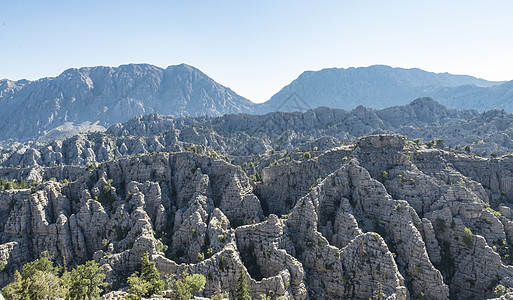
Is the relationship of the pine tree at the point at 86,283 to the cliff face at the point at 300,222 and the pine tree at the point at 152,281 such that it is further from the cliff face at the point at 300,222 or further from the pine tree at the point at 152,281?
the pine tree at the point at 152,281

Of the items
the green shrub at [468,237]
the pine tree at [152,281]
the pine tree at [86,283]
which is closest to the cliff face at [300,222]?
the green shrub at [468,237]

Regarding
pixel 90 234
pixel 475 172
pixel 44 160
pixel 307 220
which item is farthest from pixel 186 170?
pixel 44 160

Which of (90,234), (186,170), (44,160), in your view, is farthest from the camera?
(44,160)

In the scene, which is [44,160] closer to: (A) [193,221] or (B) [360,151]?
(A) [193,221]

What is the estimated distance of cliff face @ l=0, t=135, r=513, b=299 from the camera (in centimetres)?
5366

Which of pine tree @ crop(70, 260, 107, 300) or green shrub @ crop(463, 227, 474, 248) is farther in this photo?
green shrub @ crop(463, 227, 474, 248)

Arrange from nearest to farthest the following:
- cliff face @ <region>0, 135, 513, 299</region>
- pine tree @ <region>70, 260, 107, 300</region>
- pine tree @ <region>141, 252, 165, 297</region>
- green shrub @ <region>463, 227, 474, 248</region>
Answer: pine tree @ <region>70, 260, 107, 300</region> < pine tree @ <region>141, 252, 165, 297</region> < cliff face @ <region>0, 135, 513, 299</region> < green shrub @ <region>463, 227, 474, 248</region>

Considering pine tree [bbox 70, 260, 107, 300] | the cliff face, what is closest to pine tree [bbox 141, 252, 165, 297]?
the cliff face

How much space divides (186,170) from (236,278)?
47.7 metres

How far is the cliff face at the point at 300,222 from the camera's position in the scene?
53.7 m

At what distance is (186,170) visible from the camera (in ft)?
303

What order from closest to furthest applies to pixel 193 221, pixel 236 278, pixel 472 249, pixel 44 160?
1. pixel 236 278
2. pixel 472 249
3. pixel 193 221
4. pixel 44 160

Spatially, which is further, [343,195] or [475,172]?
[475,172]

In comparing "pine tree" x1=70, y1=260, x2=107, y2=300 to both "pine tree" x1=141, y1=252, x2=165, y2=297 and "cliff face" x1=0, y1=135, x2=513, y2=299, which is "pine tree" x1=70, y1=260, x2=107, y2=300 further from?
"pine tree" x1=141, y1=252, x2=165, y2=297
